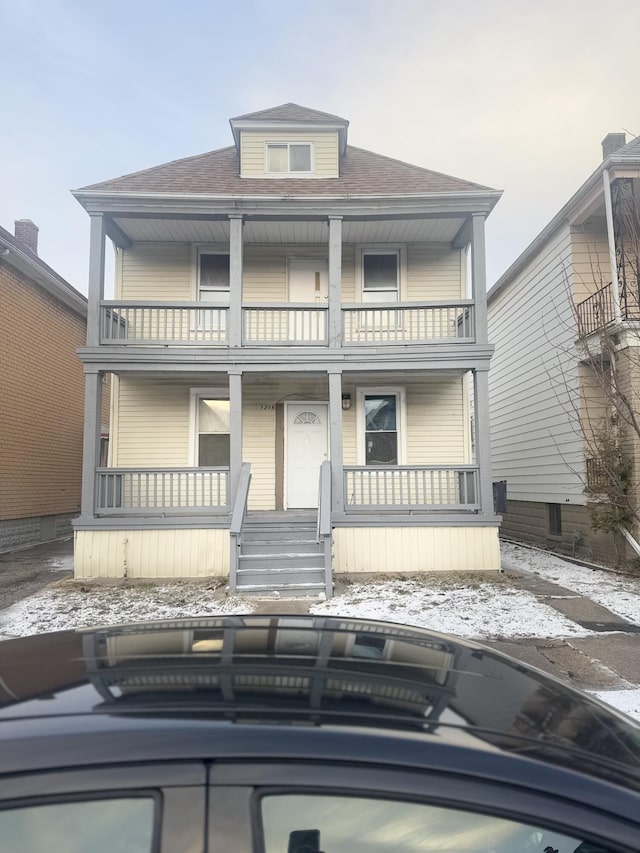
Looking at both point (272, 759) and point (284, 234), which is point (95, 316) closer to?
point (284, 234)

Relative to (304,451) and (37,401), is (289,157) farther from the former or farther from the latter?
(37,401)

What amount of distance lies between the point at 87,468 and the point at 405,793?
9.58 meters

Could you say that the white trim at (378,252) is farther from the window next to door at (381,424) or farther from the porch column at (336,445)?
the porch column at (336,445)

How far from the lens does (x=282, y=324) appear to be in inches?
411

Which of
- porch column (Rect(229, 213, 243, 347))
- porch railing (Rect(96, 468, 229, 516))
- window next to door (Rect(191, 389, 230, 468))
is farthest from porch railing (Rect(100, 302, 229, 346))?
porch railing (Rect(96, 468, 229, 516))

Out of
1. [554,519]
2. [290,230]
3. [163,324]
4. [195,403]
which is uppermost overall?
[290,230]

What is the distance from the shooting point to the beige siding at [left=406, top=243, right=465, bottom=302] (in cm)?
1158

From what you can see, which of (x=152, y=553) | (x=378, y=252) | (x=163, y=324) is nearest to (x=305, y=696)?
(x=152, y=553)

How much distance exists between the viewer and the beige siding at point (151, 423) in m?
11.3

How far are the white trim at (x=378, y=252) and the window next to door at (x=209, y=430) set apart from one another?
3804mm

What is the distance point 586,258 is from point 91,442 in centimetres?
1074

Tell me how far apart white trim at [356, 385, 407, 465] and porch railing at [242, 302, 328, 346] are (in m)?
1.76

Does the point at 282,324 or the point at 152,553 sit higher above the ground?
the point at 282,324

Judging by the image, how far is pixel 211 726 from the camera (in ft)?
3.39
